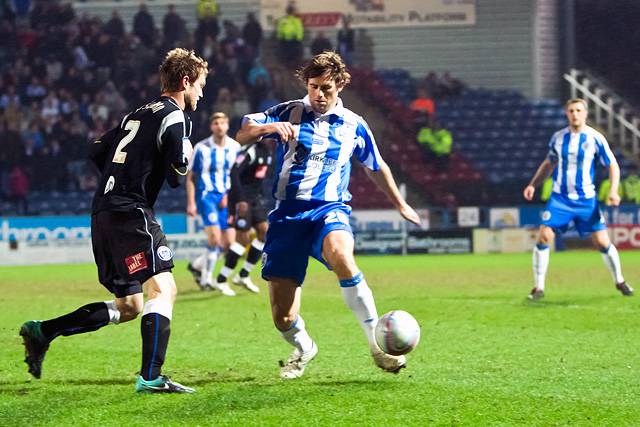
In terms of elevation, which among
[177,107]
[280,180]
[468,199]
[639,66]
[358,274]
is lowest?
[468,199]

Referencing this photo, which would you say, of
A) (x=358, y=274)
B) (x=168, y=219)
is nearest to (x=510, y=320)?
(x=358, y=274)

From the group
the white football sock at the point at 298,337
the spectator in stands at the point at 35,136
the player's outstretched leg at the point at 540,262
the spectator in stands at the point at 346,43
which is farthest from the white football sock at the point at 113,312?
the spectator in stands at the point at 346,43

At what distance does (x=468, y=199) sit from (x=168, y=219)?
317 inches

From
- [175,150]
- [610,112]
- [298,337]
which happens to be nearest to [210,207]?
[298,337]

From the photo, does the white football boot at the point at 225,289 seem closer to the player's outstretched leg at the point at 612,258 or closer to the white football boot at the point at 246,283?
→ the white football boot at the point at 246,283

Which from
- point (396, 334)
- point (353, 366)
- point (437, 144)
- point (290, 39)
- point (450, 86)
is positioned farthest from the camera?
point (450, 86)

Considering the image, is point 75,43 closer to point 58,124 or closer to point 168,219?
point 58,124

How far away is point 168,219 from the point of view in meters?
23.2

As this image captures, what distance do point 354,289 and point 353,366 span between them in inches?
40.5

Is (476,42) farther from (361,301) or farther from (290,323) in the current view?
(361,301)

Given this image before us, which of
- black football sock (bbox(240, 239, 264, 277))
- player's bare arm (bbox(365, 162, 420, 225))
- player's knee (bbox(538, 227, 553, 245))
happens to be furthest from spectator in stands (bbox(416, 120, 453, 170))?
player's bare arm (bbox(365, 162, 420, 225))

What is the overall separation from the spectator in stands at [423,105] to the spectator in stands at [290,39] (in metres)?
3.63

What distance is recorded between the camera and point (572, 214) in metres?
12.5

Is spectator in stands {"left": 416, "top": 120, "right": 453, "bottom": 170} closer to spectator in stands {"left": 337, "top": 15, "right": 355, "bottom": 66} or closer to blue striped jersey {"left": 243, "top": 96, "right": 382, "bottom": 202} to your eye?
spectator in stands {"left": 337, "top": 15, "right": 355, "bottom": 66}
